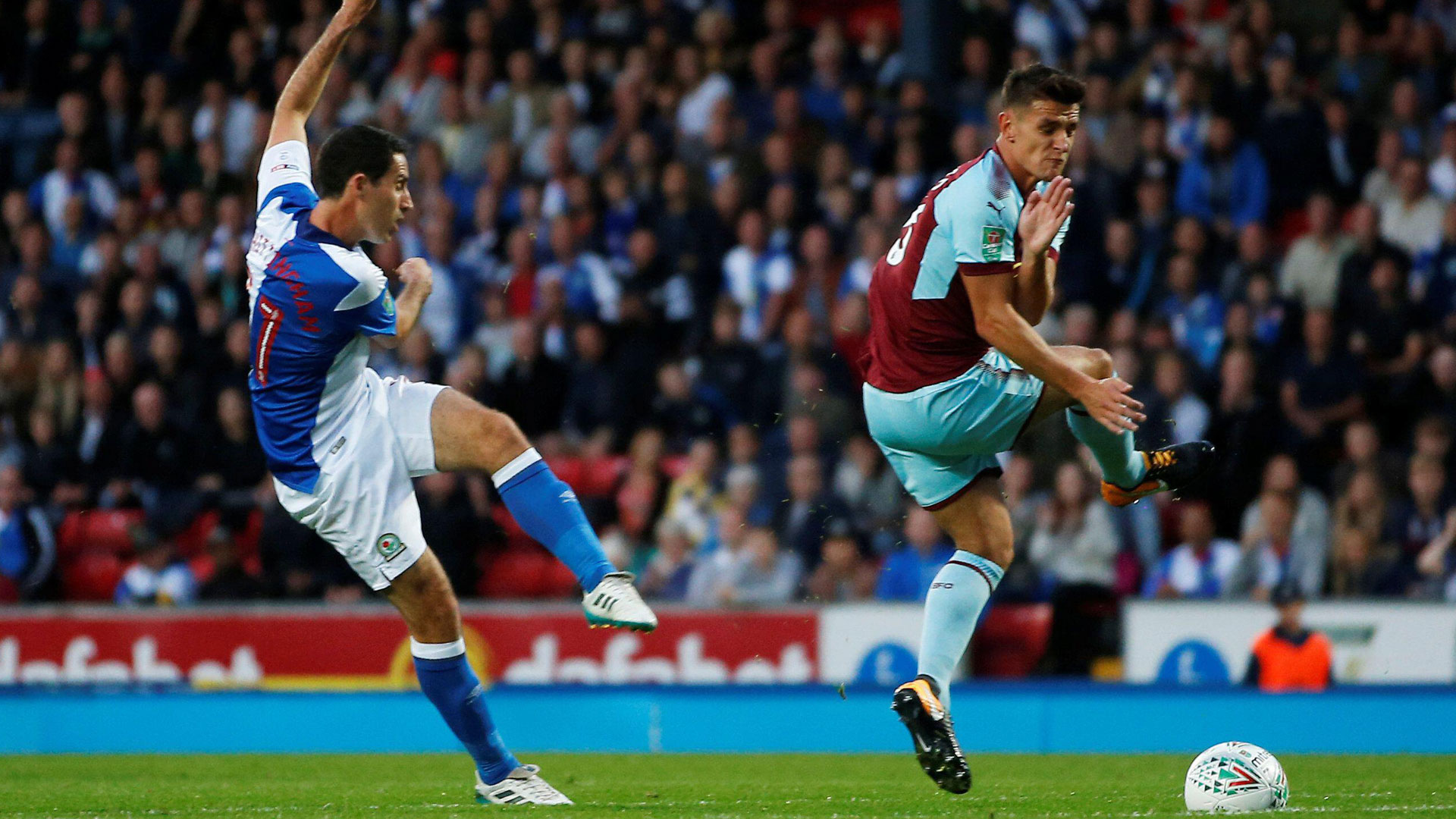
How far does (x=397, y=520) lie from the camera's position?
6.06 meters

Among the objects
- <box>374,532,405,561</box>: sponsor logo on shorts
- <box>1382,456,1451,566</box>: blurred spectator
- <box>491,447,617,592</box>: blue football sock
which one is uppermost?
<box>491,447,617,592</box>: blue football sock

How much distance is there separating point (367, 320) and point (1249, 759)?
10.1ft

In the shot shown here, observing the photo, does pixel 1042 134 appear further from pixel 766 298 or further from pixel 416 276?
pixel 766 298

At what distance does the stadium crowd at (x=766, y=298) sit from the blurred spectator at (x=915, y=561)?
0.02 metres

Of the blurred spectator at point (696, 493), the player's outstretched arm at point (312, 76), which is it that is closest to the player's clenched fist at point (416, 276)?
the player's outstretched arm at point (312, 76)

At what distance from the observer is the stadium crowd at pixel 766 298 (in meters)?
11.1

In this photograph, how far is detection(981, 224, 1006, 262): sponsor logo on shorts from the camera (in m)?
5.73

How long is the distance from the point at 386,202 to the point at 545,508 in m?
1.12

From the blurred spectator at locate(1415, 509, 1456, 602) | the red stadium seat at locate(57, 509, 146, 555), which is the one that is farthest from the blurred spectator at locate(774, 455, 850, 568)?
the red stadium seat at locate(57, 509, 146, 555)

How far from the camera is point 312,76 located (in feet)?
21.1

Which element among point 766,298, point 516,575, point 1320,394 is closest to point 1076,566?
point 1320,394

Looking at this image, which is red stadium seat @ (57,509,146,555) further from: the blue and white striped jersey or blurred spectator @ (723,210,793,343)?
the blue and white striped jersey

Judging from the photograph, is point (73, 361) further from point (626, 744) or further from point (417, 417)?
point (417, 417)

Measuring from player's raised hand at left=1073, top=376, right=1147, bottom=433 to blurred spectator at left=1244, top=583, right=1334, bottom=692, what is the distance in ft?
15.5
